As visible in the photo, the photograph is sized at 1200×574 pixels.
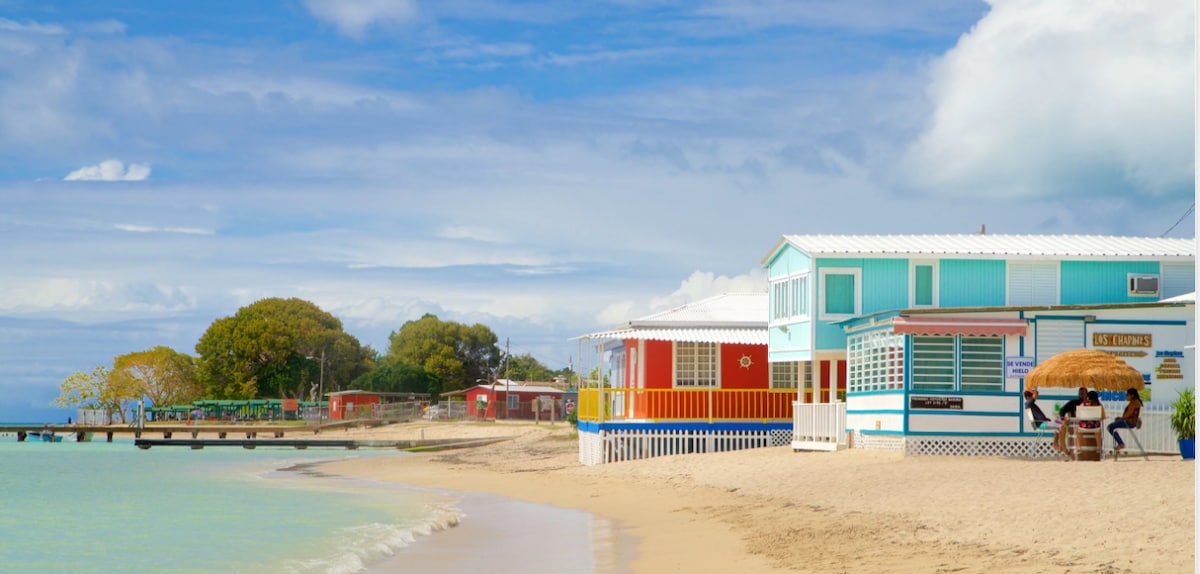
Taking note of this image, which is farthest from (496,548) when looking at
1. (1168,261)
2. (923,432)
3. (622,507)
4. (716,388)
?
(1168,261)

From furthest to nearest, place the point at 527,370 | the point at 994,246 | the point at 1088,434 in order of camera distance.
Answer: the point at 527,370
the point at 994,246
the point at 1088,434

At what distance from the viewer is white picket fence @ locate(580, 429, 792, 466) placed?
2944cm

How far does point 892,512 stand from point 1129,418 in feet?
24.5

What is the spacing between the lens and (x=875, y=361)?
23.8 metres

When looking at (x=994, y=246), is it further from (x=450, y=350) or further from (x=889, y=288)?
(x=450, y=350)

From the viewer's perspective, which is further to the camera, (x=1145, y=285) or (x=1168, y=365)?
(x=1145, y=285)

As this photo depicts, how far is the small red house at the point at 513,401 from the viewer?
265 ft

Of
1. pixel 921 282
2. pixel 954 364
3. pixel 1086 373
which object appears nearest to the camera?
pixel 1086 373

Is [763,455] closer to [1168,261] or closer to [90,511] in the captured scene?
[1168,261]

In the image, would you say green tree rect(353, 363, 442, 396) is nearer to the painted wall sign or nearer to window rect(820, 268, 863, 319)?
window rect(820, 268, 863, 319)

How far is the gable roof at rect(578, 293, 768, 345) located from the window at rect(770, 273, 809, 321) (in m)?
1.03

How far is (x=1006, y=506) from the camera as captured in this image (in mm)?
14320

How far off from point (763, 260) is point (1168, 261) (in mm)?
9130

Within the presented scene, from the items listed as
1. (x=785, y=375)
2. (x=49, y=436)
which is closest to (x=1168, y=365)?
(x=785, y=375)
